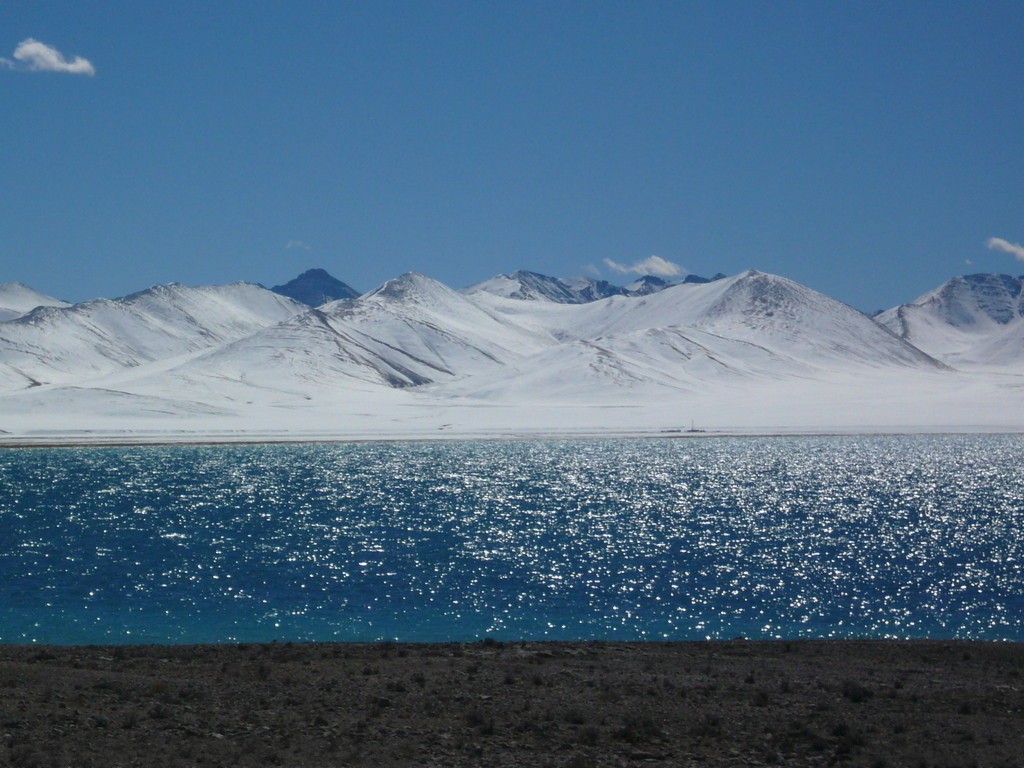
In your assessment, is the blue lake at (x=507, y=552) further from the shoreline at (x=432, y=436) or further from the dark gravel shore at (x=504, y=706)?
the shoreline at (x=432, y=436)

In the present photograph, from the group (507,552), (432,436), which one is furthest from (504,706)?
(432,436)

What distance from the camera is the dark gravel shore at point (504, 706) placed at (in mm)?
17203

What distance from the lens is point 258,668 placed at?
23062 mm

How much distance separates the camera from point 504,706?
20.1 meters

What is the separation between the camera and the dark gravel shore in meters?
17.2

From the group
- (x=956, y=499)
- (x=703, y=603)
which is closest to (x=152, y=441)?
(x=956, y=499)

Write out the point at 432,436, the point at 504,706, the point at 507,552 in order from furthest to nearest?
1. the point at 432,436
2. the point at 507,552
3. the point at 504,706

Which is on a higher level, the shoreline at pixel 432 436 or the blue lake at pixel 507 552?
the shoreline at pixel 432 436

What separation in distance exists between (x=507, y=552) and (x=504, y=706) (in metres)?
27.8

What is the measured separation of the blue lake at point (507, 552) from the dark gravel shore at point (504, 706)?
6529mm

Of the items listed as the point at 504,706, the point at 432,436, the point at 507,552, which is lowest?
the point at 507,552

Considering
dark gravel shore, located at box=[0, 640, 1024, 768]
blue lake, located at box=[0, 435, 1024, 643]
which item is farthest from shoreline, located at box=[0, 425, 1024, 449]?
dark gravel shore, located at box=[0, 640, 1024, 768]

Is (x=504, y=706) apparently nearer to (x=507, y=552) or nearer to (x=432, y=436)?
(x=507, y=552)

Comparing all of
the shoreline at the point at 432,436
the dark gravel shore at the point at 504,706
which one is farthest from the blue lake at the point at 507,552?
the shoreline at the point at 432,436
